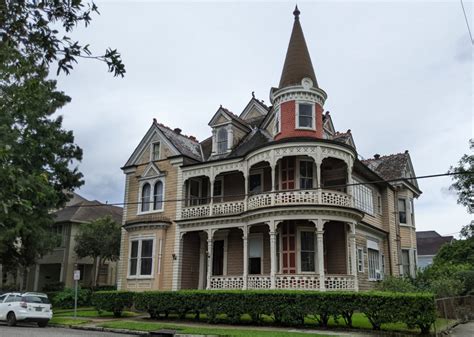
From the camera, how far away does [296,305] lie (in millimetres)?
18062

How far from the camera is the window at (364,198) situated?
26683 mm

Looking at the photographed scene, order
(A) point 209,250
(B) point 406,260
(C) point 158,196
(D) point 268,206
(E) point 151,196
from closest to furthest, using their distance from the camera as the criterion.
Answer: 1. (D) point 268,206
2. (A) point 209,250
3. (C) point 158,196
4. (E) point 151,196
5. (B) point 406,260

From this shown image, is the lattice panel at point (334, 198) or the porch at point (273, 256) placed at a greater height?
the lattice panel at point (334, 198)

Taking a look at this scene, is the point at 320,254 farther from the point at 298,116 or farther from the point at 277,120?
the point at 277,120

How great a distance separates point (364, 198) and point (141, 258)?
1394 cm

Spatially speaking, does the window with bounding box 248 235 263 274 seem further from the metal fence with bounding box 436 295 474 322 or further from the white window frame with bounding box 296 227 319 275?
the metal fence with bounding box 436 295 474 322

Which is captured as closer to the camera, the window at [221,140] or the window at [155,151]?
the window at [221,140]

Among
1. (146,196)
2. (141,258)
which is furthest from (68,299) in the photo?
(146,196)

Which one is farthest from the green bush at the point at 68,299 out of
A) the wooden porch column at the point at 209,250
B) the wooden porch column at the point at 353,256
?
the wooden porch column at the point at 353,256

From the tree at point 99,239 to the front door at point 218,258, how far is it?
14040 millimetres

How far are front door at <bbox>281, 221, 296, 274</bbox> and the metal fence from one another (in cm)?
694

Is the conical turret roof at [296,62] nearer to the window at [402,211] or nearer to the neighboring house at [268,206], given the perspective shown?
the neighboring house at [268,206]

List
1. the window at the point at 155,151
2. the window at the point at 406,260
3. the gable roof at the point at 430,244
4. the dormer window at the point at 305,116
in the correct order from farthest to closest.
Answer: the gable roof at the point at 430,244 < the window at the point at 406,260 < the window at the point at 155,151 < the dormer window at the point at 305,116

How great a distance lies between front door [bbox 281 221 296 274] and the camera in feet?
77.8
